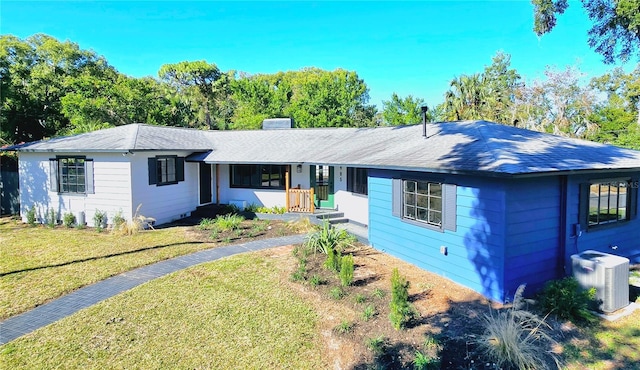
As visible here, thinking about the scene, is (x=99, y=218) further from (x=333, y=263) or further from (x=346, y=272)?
(x=346, y=272)

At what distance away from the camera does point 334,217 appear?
13352 mm

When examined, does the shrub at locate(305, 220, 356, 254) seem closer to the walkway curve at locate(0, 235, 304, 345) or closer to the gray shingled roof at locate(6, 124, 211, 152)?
the walkway curve at locate(0, 235, 304, 345)

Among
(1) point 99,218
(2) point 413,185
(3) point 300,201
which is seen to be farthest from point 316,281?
(1) point 99,218

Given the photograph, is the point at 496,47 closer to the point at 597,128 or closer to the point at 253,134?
the point at 597,128

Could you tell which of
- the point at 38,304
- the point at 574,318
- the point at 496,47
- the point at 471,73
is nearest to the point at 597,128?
the point at 471,73

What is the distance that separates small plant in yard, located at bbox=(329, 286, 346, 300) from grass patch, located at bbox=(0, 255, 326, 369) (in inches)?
23.5

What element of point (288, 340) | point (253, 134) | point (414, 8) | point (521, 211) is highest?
point (414, 8)

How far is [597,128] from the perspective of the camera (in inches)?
1031

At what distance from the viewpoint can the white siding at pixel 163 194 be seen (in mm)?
12328

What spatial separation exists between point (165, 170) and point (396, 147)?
8773 mm

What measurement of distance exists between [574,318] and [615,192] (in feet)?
13.8

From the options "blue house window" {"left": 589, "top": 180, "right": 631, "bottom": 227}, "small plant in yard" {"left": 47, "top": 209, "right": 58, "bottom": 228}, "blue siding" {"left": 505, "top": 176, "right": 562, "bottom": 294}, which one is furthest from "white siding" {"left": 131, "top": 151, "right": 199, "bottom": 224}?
"blue house window" {"left": 589, "top": 180, "right": 631, "bottom": 227}

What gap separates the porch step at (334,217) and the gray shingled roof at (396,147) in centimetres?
213

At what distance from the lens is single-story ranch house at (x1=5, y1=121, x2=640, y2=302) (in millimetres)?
6570
